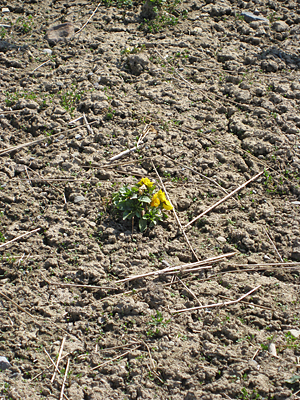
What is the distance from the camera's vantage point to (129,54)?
15.1ft

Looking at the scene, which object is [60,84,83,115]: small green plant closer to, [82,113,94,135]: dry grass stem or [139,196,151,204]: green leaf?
[82,113,94,135]: dry grass stem

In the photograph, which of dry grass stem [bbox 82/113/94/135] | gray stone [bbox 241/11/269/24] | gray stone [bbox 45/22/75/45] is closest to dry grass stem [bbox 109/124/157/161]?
dry grass stem [bbox 82/113/94/135]

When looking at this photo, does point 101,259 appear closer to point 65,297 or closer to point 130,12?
point 65,297

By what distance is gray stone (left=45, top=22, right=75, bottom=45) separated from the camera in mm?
4750

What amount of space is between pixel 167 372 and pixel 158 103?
267 cm

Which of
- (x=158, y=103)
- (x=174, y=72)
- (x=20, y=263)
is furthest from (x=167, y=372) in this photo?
(x=174, y=72)

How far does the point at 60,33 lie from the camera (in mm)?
4812

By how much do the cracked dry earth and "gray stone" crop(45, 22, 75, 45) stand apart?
4 centimetres

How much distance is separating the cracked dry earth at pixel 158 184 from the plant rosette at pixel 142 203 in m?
0.09

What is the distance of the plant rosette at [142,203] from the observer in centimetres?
313

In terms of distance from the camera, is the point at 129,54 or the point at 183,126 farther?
the point at 129,54

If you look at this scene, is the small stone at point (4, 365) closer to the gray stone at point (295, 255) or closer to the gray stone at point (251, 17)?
the gray stone at point (295, 255)

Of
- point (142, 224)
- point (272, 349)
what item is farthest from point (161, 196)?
point (272, 349)

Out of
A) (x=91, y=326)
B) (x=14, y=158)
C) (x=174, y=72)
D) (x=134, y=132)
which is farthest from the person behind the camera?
(x=174, y=72)
